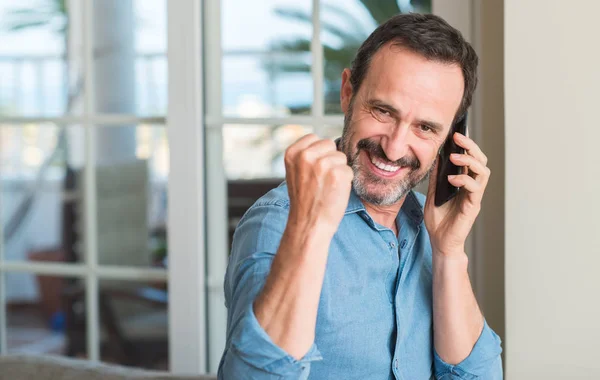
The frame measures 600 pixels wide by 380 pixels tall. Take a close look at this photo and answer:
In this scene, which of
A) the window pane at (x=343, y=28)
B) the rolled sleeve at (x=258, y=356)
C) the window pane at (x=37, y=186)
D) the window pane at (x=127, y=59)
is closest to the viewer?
the rolled sleeve at (x=258, y=356)

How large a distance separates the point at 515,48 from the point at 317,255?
0.81 metres

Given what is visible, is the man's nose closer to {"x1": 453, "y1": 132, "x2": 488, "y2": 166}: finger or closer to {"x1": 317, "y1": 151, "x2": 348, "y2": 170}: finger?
{"x1": 453, "y1": 132, "x2": 488, "y2": 166}: finger

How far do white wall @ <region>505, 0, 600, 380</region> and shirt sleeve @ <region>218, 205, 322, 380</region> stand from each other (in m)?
0.65

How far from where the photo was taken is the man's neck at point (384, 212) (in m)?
1.51

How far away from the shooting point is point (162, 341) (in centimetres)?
281

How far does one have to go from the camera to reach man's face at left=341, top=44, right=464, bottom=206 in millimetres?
1363

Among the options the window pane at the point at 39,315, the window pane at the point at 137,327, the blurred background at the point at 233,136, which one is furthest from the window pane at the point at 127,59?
the window pane at the point at 39,315

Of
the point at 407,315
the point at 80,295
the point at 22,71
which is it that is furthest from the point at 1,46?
the point at 407,315

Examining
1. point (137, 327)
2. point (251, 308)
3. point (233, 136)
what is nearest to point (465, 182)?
point (251, 308)

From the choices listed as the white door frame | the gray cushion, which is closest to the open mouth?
the gray cushion

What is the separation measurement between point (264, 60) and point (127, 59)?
1.74 feet

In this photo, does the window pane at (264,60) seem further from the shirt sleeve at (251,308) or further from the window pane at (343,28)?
the shirt sleeve at (251,308)

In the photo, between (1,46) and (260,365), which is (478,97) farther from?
(1,46)

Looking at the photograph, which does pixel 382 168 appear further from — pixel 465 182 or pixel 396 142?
pixel 465 182
